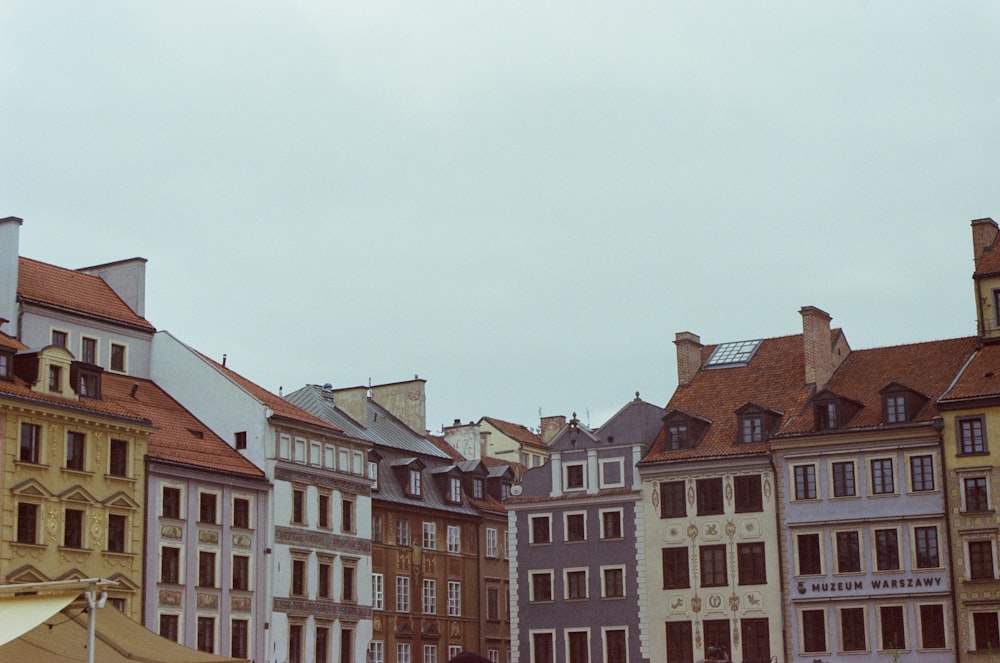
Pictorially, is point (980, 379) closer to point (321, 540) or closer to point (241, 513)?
point (321, 540)

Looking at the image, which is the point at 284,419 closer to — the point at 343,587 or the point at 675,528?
the point at 343,587

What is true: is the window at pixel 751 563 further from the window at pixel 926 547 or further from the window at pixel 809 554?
the window at pixel 926 547

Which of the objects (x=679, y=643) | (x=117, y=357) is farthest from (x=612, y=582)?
(x=117, y=357)

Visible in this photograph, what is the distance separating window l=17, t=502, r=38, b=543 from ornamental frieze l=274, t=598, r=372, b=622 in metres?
12.3

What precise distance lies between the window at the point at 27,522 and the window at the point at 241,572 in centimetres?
1019

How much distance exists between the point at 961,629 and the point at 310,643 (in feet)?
83.0

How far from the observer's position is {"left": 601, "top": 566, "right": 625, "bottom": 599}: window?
6812 cm

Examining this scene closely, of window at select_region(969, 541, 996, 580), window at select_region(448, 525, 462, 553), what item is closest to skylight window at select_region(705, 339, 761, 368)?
window at select_region(969, 541, 996, 580)

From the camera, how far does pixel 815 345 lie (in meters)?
67.6

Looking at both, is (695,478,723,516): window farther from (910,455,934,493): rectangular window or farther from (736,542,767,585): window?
(910,455,934,493): rectangular window

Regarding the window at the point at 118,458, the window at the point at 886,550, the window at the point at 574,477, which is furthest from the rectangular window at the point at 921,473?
the window at the point at 118,458

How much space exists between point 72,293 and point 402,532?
1895cm

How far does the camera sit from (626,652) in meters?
67.2

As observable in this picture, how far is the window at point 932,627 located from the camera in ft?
199
